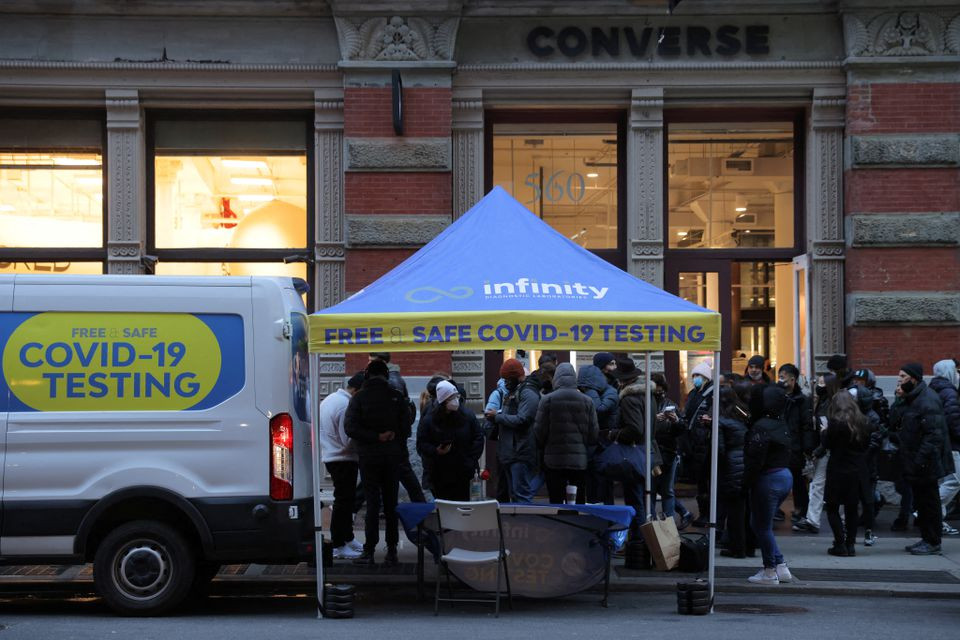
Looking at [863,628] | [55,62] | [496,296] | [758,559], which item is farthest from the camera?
[55,62]

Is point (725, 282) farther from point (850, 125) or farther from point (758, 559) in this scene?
point (758, 559)

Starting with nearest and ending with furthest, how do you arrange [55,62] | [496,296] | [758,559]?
[496,296] → [758,559] → [55,62]

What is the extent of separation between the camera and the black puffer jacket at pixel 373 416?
10.5 metres

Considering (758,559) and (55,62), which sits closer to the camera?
(758,559)


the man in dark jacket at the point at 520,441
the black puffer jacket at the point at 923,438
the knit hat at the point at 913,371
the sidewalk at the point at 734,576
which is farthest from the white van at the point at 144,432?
the knit hat at the point at 913,371

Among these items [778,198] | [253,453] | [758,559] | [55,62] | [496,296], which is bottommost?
[758,559]

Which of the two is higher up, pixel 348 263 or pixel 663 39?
pixel 663 39

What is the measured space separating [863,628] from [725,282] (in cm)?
685

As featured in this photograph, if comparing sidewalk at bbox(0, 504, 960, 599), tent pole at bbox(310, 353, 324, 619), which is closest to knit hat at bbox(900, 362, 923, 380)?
sidewalk at bbox(0, 504, 960, 599)

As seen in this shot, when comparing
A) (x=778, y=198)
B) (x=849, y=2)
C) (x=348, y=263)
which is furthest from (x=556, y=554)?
(x=849, y=2)

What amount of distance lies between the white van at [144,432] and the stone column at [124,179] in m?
5.79

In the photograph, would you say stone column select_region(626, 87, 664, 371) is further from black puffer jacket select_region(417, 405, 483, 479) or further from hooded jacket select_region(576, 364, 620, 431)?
black puffer jacket select_region(417, 405, 483, 479)

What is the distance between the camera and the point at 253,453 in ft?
28.3

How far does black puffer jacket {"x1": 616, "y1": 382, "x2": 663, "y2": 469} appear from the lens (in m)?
10.9
